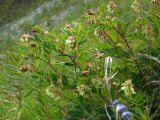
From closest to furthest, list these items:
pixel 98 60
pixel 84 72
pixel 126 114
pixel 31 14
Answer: pixel 126 114 < pixel 84 72 < pixel 98 60 < pixel 31 14

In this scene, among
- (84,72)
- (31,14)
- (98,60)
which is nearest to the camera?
(84,72)

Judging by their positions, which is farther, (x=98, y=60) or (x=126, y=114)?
(x=98, y=60)

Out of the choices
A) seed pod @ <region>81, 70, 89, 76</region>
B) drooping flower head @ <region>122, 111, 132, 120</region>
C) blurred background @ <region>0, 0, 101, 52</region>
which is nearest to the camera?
drooping flower head @ <region>122, 111, 132, 120</region>

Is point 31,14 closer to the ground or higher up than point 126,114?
closer to the ground

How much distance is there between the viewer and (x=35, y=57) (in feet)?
9.14

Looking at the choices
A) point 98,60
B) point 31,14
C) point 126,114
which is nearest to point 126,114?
point 126,114

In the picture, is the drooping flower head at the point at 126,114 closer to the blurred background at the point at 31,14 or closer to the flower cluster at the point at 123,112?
the flower cluster at the point at 123,112

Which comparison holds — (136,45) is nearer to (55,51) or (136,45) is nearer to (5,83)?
(55,51)

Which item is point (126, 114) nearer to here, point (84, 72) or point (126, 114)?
point (126, 114)

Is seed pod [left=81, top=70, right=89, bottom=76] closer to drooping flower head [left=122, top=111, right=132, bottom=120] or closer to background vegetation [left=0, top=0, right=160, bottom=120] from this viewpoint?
background vegetation [left=0, top=0, right=160, bottom=120]

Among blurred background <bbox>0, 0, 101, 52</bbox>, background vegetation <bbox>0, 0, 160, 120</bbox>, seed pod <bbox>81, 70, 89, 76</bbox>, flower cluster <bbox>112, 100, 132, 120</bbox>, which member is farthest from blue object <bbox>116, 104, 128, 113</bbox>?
blurred background <bbox>0, 0, 101, 52</bbox>

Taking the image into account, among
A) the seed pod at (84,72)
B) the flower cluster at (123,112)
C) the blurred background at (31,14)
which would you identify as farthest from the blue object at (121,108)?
the blurred background at (31,14)

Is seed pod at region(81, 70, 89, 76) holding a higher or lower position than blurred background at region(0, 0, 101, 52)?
higher

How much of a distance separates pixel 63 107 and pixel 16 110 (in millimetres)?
766
